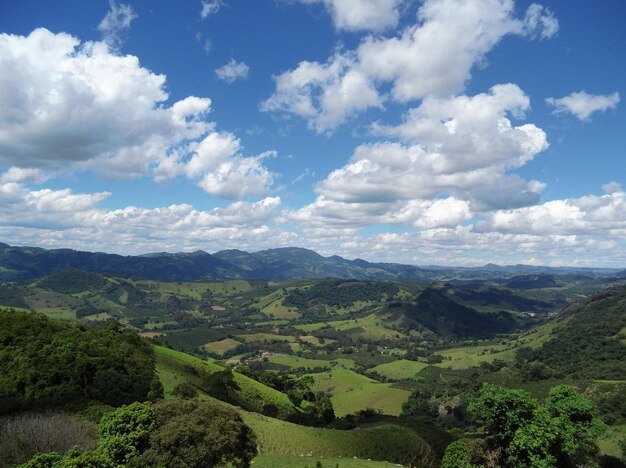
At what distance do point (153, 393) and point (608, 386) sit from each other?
18399cm

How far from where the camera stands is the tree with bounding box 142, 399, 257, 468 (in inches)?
1597

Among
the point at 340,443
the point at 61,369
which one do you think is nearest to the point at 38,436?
the point at 61,369

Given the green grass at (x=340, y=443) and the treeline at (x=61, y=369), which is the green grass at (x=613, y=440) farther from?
the treeline at (x=61, y=369)

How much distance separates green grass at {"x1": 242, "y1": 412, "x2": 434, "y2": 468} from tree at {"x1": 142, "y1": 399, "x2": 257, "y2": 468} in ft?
115

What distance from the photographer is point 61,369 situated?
82625 millimetres

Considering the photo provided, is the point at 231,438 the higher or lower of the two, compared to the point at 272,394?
higher

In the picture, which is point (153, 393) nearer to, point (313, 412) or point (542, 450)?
point (313, 412)

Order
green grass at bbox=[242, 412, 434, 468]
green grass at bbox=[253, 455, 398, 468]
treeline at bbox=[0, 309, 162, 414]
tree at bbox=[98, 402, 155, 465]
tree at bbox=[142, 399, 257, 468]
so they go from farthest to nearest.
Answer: green grass at bbox=[242, 412, 434, 468] < treeline at bbox=[0, 309, 162, 414] < green grass at bbox=[253, 455, 398, 468] < tree at bbox=[98, 402, 155, 465] < tree at bbox=[142, 399, 257, 468]

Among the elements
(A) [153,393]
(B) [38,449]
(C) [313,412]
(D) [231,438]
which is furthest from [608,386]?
(B) [38,449]

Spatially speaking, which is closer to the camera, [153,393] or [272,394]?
[153,393]

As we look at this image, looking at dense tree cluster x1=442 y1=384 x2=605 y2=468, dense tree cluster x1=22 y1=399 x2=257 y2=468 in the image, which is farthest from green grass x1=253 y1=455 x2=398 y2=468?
dense tree cluster x1=22 y1=399 x2=257 y2=468

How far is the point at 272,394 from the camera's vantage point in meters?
140

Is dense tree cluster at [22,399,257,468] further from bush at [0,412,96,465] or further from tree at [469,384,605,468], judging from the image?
tree at [469,384,605,468]

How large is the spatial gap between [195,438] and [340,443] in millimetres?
50491
